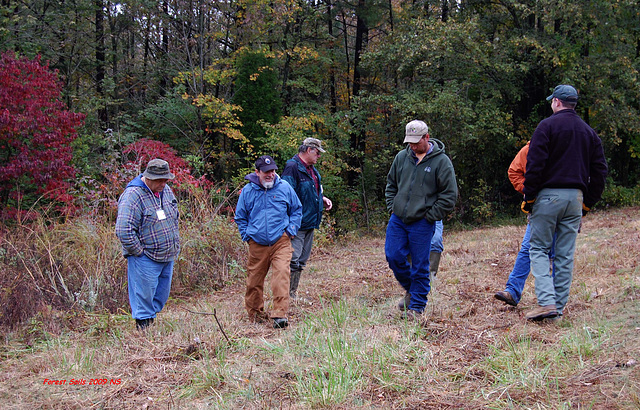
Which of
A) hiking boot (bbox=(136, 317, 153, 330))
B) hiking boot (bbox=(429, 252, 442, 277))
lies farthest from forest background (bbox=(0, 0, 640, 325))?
hiking boot (bbox=(136, 317, 153, 330))

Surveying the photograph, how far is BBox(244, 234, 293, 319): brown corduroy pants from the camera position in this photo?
5270mm

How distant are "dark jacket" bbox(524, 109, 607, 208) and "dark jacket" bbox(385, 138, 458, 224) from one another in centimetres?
69

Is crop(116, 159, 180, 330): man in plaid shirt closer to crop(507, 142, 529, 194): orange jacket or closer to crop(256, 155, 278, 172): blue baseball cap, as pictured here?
crop(256, 155, 278, 172): blue baseball cap

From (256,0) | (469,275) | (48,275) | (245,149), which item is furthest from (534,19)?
(48,275)

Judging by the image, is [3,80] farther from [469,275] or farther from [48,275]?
[469,275]

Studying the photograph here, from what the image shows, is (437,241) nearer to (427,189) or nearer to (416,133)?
Result: (427,189)

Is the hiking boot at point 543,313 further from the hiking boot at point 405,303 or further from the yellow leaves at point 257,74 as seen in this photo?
the yellow leaves at point 257,74

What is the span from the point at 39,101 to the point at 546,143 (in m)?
12.0

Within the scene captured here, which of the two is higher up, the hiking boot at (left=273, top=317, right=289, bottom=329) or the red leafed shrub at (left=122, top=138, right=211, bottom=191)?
the red leafed shrub at (left=122, top=138, right=211, bottom=191)

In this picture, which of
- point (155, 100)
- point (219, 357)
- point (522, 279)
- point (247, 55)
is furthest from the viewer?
point (155, 100)

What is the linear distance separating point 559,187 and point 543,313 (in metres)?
1.09

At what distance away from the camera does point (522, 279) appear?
5.15m

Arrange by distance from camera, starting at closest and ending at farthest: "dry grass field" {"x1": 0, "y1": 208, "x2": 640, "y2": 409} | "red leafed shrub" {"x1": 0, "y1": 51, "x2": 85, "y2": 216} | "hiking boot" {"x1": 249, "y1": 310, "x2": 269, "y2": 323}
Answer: "dry grass field" {"x1": 0, "y1": 208, "x2": 640, "y2": 409}, "hiking boot" {"x1": 249, "y1": 310, "x2": 269, "y2": 323}, "red leafed shrub" {"x1": 0, "y1": 51, "x2": 85, "y2": 216}

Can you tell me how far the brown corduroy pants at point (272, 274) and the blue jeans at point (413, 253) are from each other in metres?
1.06
